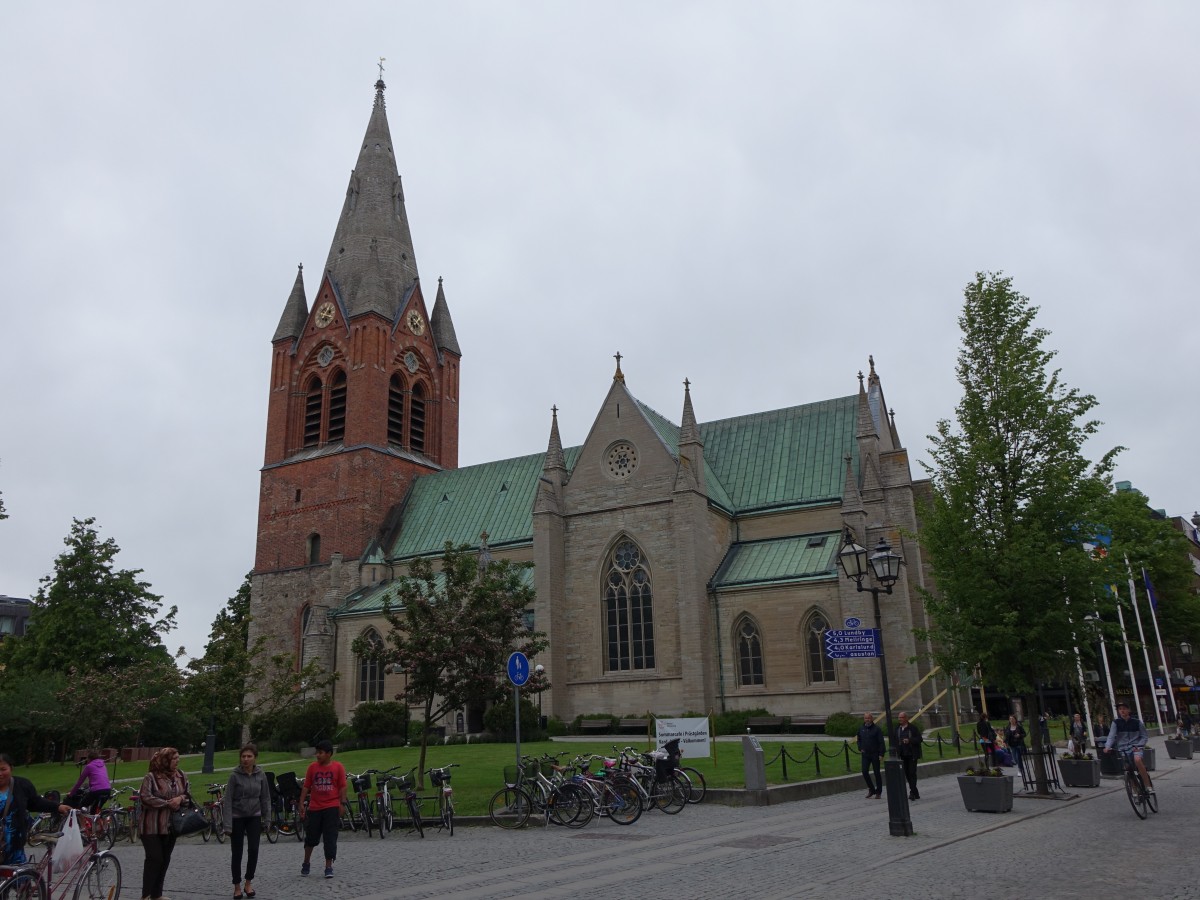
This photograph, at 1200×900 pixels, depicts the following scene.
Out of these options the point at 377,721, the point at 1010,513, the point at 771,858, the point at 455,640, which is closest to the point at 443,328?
the point at 377,721

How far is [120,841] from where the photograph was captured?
1912 centimetres

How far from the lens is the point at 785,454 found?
44.0 meters

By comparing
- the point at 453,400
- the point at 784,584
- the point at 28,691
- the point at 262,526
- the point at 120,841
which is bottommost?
the point at 120,841

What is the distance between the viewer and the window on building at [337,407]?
179 feet

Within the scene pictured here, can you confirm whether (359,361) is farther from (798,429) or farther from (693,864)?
(693,864)

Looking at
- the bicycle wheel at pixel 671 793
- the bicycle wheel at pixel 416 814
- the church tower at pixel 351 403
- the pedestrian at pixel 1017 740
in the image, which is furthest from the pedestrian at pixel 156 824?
the church tower at pixel 351 403

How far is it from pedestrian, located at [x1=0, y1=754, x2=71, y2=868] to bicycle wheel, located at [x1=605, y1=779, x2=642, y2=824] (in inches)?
397

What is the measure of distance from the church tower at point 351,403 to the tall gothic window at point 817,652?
25.5m

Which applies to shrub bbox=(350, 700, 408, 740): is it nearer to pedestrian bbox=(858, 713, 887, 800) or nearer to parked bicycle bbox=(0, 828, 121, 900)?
pedestrian bbox=(858, 713, 887, 800)

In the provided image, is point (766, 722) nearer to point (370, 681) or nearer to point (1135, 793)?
point (370, 681)

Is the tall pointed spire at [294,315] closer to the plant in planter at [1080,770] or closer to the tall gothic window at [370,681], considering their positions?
the tall gothic window at [370,681]

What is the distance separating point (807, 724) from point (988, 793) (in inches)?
754

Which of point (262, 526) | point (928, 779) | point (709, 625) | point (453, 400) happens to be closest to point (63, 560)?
point (262, 526)

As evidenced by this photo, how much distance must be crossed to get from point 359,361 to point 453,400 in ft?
25.6
